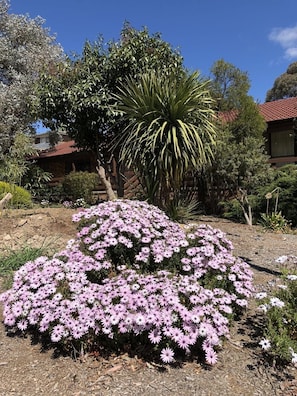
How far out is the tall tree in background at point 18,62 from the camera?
14023 mm

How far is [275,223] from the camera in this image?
7.57 meters

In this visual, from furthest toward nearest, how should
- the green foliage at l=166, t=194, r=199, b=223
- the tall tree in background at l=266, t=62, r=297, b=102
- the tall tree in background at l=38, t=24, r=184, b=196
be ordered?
the tall tree in background at l=266, t=62, r=297, b=102
the tall tree in background at l=38, t=24, r=184, b=196
the green foliage at l=166, t=194, r=199, b=223

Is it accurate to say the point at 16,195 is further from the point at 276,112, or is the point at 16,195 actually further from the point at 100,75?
the point at 276,112

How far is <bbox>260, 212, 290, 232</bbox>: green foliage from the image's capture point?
7399 mm

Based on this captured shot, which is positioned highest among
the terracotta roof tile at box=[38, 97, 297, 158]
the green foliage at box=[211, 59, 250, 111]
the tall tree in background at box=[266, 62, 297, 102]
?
the tall tree in background at box=[266, 62, 297, 102]

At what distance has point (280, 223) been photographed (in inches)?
297

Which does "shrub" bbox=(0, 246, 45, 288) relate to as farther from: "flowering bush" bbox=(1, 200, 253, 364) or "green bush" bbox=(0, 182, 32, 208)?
"green bush" bbox=(0, 182, 32, 208)

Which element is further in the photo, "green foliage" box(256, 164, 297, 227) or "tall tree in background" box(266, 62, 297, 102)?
"tall tree in background" box(266, 62, 297, 102)

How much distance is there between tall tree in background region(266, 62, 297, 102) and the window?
53.6 ft

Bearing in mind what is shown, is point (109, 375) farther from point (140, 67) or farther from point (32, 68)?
point (32, 68)

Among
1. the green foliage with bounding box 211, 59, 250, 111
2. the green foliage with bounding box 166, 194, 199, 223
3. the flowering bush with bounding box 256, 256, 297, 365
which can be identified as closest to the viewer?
the flowering bush with bounding box 256, 256, 297, 365

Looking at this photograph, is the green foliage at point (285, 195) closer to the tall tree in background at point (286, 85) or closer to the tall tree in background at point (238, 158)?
the tall tree in background at point (238, 158)

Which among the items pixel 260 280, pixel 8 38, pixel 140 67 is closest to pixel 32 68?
pixel 8 38

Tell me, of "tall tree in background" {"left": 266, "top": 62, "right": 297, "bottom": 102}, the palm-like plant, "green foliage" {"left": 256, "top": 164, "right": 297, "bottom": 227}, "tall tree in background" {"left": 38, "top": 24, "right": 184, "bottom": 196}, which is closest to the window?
"green foliage" {"left": 256, "top": 164, "right": 297, "bottom": 227}
